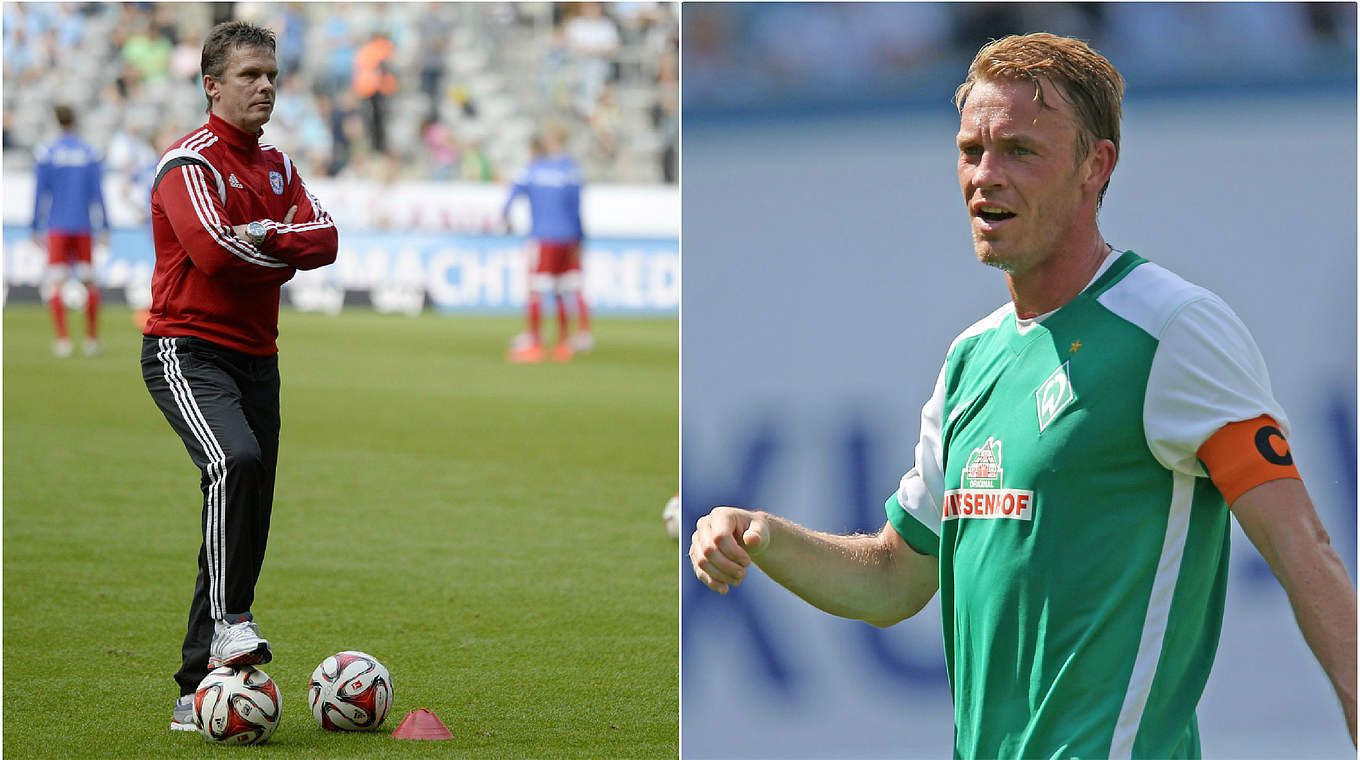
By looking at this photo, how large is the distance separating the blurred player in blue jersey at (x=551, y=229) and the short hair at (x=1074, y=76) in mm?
14172

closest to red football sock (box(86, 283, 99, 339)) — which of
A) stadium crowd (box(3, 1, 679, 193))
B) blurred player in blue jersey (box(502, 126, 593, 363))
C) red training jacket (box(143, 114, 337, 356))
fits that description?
blurred player in blue jersey (box(502, 126, 593, 363))

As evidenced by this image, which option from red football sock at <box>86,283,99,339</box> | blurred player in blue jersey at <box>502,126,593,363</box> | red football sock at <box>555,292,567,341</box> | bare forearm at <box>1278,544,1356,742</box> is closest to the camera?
bare forearm at <box>1278,544,1356,742</box>

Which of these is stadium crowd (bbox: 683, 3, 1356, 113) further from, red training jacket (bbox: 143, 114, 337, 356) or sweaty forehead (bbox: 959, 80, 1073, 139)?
sweaty forehead (bbox: 959, 80, 1073, 139)

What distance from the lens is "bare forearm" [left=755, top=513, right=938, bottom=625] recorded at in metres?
2.42

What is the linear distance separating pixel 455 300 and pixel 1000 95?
2064cm

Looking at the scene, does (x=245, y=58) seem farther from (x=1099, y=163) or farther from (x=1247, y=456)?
(x=1247, y=456)

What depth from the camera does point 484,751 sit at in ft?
14.1

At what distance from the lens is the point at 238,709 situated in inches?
171

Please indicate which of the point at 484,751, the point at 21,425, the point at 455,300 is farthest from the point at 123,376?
the point at 484,751

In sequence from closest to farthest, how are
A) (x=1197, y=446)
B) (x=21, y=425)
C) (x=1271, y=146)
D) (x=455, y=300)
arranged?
(x=1197, y=446)
(x=1271, y=146)
(x=21, y=425)
(x=455, y=300)

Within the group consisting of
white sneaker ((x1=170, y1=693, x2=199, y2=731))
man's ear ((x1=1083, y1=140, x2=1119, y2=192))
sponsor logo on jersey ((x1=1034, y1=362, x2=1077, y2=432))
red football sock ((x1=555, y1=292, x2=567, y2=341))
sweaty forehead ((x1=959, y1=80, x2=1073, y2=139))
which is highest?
sweaty forehead ((x1=959, y1=80, x2=1073, y2=139))

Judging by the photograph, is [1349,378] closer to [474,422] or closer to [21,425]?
[474,422]

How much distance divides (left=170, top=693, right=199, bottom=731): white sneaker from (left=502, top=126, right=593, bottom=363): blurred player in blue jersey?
38.4 feet

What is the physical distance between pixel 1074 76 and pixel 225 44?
325cm
